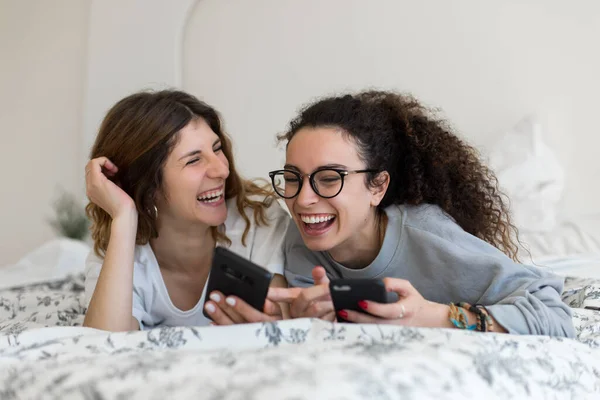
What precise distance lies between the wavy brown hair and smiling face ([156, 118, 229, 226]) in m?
0.02

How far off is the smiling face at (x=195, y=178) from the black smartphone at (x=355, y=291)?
1.80ft

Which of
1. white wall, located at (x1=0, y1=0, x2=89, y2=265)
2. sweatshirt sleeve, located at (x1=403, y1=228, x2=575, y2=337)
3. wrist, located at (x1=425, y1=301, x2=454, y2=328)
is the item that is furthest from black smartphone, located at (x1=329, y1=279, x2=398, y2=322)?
white wall, located at (x1=0, y1=0, x2=89, y2=265)

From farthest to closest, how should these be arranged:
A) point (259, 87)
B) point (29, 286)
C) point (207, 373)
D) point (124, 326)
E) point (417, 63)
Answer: point (259, 87) → point (417, 63) → point (29, 286) → point (124, 326) → point (207, 373)

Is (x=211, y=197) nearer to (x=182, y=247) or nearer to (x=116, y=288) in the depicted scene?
(x=182, y=247)

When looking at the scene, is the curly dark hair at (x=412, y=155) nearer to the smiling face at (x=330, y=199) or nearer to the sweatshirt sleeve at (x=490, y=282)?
the smiling face at (x=330, y=199)

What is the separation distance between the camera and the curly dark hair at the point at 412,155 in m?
1.41

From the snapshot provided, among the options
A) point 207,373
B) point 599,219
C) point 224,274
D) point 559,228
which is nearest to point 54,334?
point 224,274

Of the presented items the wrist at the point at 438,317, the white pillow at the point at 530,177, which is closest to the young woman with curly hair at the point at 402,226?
the wrist at the point at 438,317

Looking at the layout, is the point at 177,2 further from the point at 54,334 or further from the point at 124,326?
the point at 54,334

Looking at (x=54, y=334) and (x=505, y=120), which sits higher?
(x=505, y=120)

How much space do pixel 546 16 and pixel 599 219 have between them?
0.73 metres

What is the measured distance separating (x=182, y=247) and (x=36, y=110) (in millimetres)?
1825

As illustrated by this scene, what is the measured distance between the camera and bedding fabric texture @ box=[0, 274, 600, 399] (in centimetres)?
72

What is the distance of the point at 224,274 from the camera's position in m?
1.13
